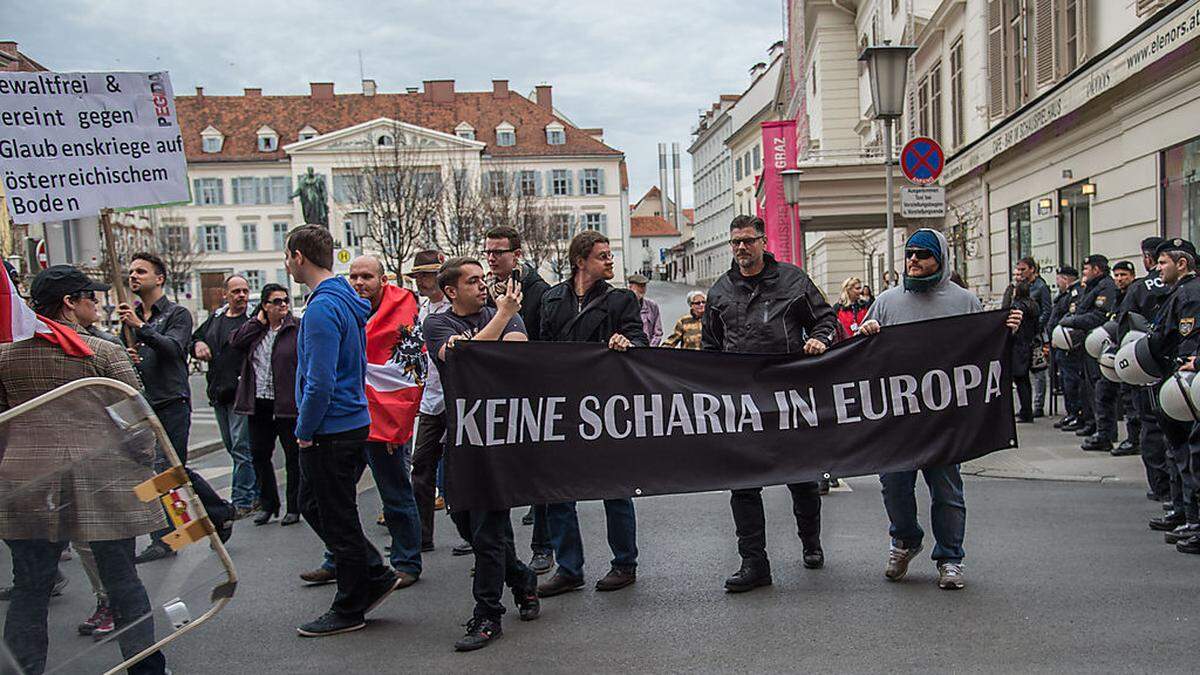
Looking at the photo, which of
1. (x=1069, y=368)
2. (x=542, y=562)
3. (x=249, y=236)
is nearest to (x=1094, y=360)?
(x=1069, y=368)

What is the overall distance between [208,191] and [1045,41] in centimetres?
7267

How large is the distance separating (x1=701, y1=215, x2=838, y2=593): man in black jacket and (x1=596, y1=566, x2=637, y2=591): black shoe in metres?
0.58

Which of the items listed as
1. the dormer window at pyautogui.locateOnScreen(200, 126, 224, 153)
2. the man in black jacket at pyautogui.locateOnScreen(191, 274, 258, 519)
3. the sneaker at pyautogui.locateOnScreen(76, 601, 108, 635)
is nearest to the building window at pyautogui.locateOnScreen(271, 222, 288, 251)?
the dormer window at pyautogui.locateOnScreen(200, 126, 224, 153)

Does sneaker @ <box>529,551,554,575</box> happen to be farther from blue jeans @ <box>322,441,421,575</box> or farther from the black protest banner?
the black protest banner

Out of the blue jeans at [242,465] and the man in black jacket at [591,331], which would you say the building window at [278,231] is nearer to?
the blue jeans at [242,465]

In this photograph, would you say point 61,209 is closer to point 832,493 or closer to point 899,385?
point 899,385

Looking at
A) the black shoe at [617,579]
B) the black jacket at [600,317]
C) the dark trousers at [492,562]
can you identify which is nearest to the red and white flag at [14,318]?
the dark trousers at [492,562]

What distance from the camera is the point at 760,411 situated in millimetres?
6242

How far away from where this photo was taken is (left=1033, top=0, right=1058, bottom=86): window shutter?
17047 millimetres

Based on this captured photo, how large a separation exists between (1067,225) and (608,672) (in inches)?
576

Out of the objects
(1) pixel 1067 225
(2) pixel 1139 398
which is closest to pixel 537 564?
(2) pixel 1139 398

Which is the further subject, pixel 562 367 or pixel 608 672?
pixel 562 367

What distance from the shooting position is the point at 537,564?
6.91 metres

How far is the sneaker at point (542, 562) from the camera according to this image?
685cm
